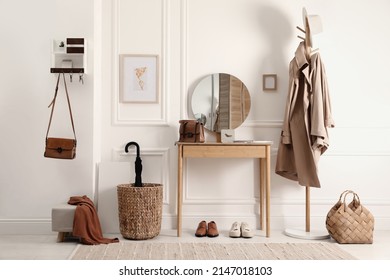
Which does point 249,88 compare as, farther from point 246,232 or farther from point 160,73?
point 246,232

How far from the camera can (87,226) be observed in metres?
3.96

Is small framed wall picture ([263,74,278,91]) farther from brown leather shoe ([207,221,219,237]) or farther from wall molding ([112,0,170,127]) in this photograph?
brown leather shoe ([207,221,219,237])

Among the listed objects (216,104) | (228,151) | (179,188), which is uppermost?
(216,104)

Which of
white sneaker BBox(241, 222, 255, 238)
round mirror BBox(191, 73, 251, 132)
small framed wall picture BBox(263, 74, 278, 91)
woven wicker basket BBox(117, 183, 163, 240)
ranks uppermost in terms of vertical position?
small framed wall picture BBox(263, 74, 278, 91)

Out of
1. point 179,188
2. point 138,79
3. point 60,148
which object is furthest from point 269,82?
point 60,148

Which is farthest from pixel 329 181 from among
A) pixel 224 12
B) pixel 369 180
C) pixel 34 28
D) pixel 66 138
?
pixel 34 28

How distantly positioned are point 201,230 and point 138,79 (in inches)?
59.7

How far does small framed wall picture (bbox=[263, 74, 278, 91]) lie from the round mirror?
0.27 m

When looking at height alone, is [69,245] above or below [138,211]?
below

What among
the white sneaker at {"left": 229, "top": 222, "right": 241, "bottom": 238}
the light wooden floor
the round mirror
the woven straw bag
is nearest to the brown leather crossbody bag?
the light wooden floor

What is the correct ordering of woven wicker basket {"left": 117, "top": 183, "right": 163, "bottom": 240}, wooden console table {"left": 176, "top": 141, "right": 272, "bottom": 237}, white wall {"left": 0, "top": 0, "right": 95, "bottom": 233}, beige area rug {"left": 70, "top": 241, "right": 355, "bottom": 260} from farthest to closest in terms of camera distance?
white wall {"left": 0, "top": 0, "right": 95, "bottom": 233} → wooden console table {"left": 176, "top": 141, "right": 272, "bottom": 237} → woven wicker basket {"left": 117, "top": 183, "right": 163, "bottom": 240} → beige area rug {"left": 70, "top": 241, "right": 355, "bottom": 260}

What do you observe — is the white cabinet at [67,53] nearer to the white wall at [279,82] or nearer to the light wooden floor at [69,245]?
the white wall at [279,82]

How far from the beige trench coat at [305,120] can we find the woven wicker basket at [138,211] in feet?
3.86

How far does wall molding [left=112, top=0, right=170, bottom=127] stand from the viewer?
4578 millimetres
